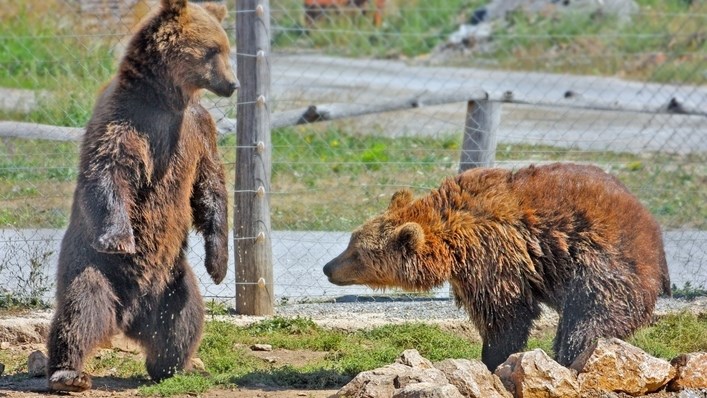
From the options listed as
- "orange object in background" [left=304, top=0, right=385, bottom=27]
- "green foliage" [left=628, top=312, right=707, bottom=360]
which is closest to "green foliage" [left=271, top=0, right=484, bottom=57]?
"orange object in background" [left=304, top=0, right=385, bottom=27]

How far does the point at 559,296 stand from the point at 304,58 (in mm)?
15226

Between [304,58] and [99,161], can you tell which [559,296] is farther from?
[304,58]

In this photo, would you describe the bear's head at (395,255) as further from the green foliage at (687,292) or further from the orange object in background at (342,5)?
the orange object in background at (342,5)

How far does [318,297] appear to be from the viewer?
9.52 m

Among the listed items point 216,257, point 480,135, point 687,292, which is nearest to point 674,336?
point 687,292

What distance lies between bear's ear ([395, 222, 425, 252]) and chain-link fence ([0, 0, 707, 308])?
2310 millimetres

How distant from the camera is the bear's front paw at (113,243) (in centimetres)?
666

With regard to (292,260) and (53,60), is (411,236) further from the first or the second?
(53,60)

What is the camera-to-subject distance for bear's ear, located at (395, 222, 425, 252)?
7211 millimetres

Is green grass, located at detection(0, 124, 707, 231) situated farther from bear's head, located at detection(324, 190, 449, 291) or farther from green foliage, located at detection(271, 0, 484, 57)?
green foliage, located at detection(271, 0, 484, 57)

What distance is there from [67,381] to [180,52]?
2154mm

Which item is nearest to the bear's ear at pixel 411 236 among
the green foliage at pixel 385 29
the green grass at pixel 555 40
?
the green grass at pixel 555 40

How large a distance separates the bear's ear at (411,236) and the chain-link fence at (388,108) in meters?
2.31

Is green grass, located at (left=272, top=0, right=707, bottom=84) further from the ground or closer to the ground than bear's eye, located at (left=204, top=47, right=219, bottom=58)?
further from the ground
